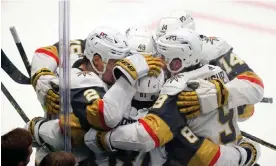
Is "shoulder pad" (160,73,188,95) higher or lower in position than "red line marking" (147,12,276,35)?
higher

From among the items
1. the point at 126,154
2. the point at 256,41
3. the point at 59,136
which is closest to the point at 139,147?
the point at 126,154

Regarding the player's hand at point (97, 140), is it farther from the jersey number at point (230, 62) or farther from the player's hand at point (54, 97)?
the jersey number at point (230, 62)

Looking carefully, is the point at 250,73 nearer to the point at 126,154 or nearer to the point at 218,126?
the point at 218,126

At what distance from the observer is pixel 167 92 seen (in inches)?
89.7

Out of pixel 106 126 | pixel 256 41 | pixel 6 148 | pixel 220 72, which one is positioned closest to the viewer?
pixel 6 148

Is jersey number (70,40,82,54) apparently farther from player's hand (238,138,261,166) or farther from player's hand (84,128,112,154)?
player's hand (238,138,261,166)

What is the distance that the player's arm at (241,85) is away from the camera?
2363 millimetres

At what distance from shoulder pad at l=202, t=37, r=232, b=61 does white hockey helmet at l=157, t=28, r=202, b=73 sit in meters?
0.17

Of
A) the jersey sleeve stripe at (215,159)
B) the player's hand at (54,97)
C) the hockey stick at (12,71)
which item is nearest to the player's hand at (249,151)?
the jersey sleeve stripe at (215,159)

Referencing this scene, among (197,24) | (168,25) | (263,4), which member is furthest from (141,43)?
(263,4)

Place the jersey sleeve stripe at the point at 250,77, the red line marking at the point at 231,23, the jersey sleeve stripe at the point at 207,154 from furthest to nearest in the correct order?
the red line marking at the point at 231,23
the jersey sleeve stripe at the point at 250,77
the jersey sleeve stripe at the point at 207,154

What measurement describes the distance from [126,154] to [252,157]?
478 millimetres

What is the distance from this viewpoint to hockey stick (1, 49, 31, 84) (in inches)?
92.3

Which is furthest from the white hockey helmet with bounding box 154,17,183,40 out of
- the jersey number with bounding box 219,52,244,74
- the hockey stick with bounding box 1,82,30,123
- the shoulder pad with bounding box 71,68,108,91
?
the hockey stick with bounding box 1,82,30,123
